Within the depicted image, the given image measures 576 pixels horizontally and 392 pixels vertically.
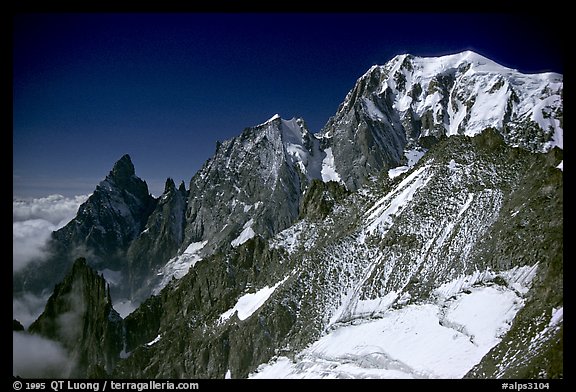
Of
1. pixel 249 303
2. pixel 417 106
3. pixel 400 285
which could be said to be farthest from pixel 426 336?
pixel 417 106

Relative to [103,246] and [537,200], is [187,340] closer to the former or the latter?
[537,200]

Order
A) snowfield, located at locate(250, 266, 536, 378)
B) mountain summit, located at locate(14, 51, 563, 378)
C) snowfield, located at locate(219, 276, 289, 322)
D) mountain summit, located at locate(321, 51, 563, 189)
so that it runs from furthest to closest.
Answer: mountain summit, located at locate(321, 51, 563, 189), snowfield, located at locate(219, 276, 289, 322), mountain summit, located at locate(14, 51, 563, 378), snowfield, located at locate(250, 266, 536, 378)

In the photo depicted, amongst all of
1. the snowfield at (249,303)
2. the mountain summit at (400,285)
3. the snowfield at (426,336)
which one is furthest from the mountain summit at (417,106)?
the snowfield at (426,336)

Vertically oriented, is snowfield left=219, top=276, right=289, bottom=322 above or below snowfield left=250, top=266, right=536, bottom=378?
above

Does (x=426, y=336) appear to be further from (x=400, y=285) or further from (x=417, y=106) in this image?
(x=417, y=106)

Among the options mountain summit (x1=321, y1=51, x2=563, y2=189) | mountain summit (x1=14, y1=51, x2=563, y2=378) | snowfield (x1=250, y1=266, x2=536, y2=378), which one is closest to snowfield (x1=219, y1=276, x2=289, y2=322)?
mountain summit (x1=14, y1=51, x2=563, y2=378)

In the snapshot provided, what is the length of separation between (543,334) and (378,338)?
10.6m

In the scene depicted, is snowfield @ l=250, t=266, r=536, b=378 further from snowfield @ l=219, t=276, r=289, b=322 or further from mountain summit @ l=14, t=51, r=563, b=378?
snowfield @ l=219, t=276, r=289, b=322

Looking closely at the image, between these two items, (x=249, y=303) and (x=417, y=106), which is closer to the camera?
(x=249, y=303)

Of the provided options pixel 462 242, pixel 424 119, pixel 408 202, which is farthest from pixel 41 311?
pixel 424 119

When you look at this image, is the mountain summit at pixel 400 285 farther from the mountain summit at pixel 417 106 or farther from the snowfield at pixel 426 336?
the mountain summit at pixel 417 106

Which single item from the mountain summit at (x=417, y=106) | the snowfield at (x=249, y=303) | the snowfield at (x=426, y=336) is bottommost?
the snowfield at (x=426, y=336)

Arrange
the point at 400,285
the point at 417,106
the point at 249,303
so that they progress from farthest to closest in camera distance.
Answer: the point at 417,106 < the point at 249,303 < the point at 400,285

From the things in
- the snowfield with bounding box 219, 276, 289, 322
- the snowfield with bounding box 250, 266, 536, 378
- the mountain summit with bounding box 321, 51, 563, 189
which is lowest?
the snowfield with bounding box 250, 266, 536, 378
